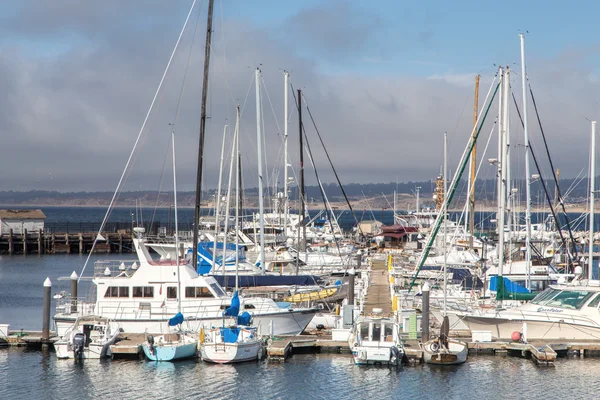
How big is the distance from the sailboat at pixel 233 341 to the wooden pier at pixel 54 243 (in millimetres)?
→ 63834

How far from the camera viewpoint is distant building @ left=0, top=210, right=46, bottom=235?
95562 mm

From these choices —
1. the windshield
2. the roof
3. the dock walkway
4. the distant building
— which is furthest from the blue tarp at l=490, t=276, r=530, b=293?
the roof

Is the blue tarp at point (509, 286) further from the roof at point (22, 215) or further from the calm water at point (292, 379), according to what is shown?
the roof at point (22, 215)

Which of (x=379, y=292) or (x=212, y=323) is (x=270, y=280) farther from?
(x=212, y=323)

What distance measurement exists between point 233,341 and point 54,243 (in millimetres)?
66696

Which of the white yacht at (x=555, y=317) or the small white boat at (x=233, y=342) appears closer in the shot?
the small white boat at (x=233, y=342)

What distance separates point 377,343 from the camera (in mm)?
30328

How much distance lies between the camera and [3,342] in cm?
3362

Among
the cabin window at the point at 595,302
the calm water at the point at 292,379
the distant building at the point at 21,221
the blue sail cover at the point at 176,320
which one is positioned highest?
the distant building at the point at 21,221

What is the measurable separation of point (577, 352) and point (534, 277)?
9.23 meters

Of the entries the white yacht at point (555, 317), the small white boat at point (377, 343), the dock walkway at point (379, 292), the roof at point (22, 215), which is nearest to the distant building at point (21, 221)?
the roof at point (22, 215)

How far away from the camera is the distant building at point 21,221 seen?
314ft

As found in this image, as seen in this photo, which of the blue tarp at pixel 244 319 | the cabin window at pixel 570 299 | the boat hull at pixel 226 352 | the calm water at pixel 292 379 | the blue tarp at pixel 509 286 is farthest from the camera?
the blue tarp at pixel 509 286

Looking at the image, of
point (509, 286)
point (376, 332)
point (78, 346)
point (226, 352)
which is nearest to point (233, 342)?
point (226, 352)
